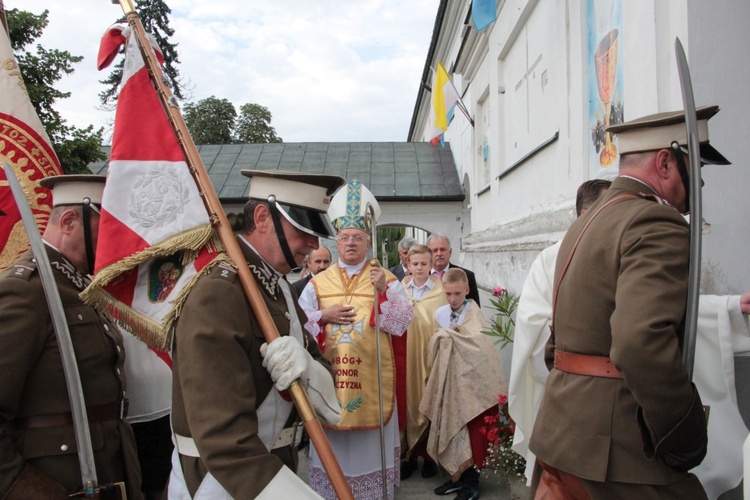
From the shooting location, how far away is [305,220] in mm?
2014

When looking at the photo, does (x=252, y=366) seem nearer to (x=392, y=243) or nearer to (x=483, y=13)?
(x=483, y=13)

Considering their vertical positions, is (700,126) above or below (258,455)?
above

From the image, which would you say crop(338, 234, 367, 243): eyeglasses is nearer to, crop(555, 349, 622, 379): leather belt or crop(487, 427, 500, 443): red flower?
crop(487, 427, 500, 443): red flower

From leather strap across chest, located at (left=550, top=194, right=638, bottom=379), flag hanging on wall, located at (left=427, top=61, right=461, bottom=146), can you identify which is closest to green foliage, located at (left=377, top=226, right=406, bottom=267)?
flag hanging on wall, located at (left=427, top=61, right=461, bottom=146)

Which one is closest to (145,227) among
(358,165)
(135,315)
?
(135,315)

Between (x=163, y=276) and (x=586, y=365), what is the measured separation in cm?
145

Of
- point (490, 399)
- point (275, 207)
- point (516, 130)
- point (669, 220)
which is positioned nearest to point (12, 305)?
point (275, 207)

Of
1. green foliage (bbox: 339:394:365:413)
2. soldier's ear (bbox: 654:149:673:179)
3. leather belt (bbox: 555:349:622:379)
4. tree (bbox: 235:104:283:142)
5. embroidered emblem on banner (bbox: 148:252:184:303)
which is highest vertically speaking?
tree (bbox: 235:104:283:142)

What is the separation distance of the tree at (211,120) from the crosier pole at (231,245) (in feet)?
102

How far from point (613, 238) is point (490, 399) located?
2.89 meters

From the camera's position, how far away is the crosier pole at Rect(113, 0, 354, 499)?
1.81m

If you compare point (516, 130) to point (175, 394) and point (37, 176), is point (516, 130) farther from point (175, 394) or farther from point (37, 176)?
point (175, 394)

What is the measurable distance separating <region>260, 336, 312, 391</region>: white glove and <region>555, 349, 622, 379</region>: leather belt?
94cm

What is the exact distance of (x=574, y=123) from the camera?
5.00 m
